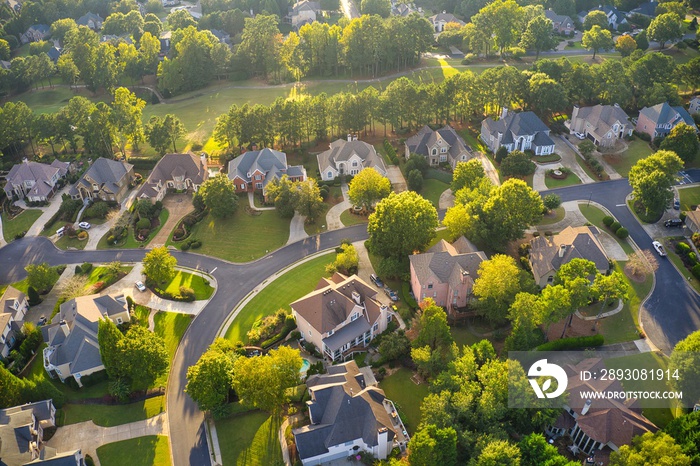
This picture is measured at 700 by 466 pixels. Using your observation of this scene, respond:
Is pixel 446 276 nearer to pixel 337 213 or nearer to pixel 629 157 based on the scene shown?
pixel 337 213

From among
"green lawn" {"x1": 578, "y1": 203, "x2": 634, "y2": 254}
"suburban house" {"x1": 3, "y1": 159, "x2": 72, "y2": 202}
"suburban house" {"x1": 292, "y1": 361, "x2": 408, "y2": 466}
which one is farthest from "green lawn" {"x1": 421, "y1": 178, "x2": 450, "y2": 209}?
"suburban house" {"x1": 3, "y1": 159, "x2": 72, "y2": 202}

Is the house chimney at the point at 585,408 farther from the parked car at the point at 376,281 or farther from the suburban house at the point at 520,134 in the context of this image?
the suburban house at the point at 520,134

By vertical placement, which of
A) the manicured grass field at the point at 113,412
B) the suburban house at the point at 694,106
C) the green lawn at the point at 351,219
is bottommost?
the manicured grass field at the point at 113,412

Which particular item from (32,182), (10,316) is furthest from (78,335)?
(32,182)

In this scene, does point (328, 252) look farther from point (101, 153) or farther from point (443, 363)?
point (101, 153)

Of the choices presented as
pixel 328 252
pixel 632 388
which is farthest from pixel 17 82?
pixel 632 388

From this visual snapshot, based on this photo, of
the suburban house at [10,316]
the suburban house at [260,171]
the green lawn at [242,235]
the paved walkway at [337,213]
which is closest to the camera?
the suburban house at [10,316]

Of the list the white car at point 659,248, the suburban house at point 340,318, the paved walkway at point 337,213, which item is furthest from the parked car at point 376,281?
the white car at point 659,248
